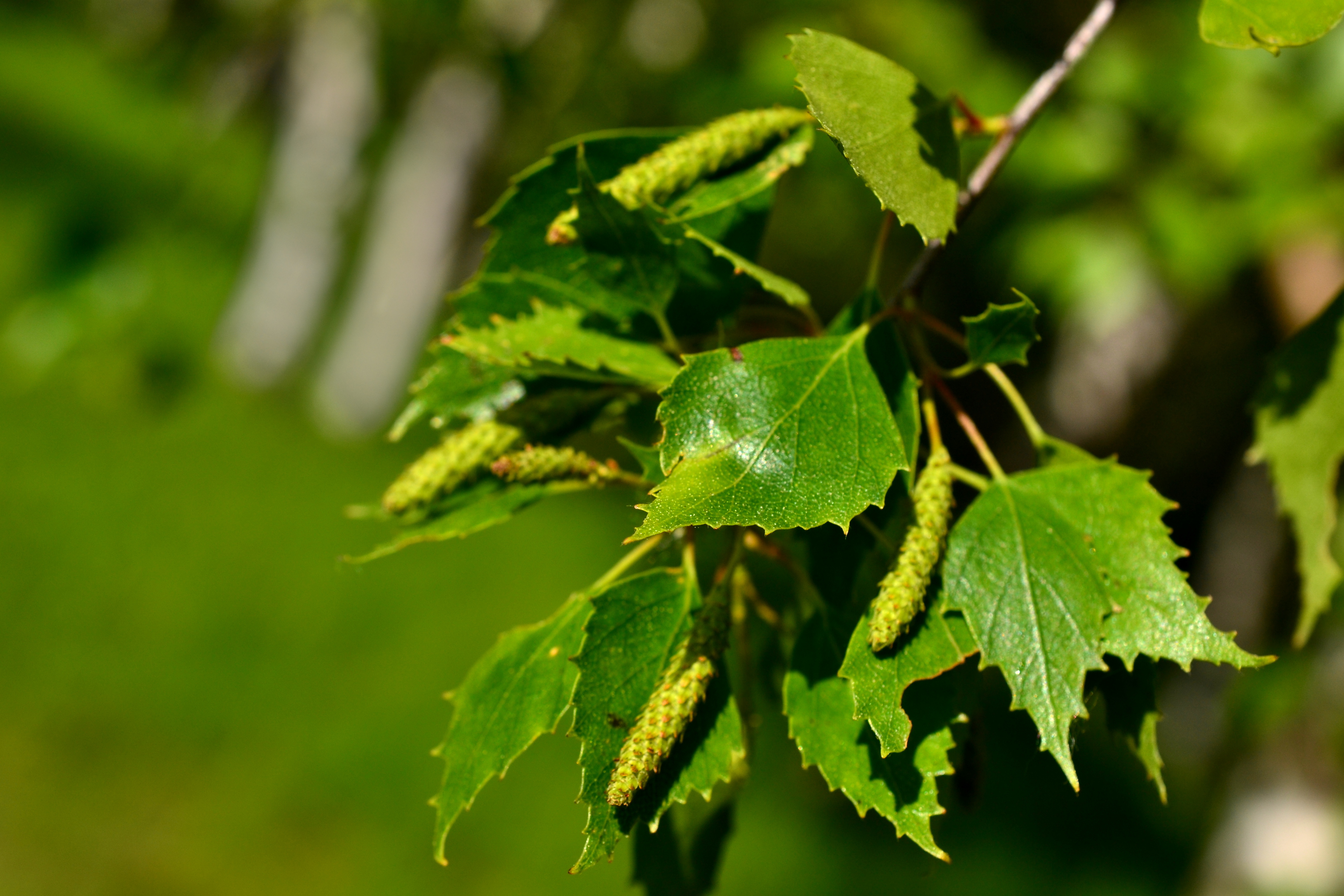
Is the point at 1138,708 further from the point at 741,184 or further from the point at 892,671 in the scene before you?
the point at 741,184

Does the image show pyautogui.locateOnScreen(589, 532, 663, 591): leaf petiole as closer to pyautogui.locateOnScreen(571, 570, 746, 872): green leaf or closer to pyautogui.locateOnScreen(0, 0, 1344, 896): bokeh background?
pyautogui.locateOnScreen(571, 570, 746, 872): green leaf

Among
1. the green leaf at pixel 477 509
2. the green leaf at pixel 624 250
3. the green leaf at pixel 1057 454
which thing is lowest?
the green leaf at pixel 477 509

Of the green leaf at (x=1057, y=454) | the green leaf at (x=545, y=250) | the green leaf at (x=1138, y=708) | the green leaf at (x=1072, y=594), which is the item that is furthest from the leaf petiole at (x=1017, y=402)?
the green leaf at (x=545, y=250)

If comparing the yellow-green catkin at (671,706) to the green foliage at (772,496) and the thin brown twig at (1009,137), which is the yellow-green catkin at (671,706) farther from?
the thin brown twig at (1009,137)

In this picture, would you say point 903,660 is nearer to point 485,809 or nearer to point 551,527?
point 485,809

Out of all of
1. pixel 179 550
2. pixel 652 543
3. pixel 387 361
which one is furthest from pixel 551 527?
pixel 652 543

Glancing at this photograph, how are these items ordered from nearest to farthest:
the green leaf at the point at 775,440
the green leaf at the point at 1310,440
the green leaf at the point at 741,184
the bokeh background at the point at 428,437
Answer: the green leaf at the point at 775,440 → the green leaf at the point at 741,184 → the green leaf at the point at 1310,440 → the bokeh background at the point at 428,437

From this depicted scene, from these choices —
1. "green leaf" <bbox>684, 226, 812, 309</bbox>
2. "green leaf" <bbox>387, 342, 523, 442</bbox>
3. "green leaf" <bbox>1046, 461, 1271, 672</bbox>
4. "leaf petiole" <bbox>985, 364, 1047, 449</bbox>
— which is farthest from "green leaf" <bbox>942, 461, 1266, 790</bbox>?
"green leaf" <bbox>387, 342, 523, 442</bbox>
